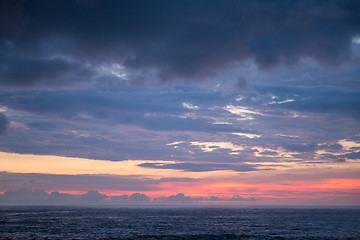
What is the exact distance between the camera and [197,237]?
65188 millimetres

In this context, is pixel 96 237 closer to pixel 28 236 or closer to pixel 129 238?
pixel 129 238

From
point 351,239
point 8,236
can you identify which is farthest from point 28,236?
point 351,239

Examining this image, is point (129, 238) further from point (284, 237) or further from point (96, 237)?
point (284, 237)

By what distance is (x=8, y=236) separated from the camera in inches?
2559

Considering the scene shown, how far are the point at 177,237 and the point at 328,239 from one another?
104ft

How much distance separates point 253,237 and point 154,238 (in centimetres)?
2128

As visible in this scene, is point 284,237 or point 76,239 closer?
point 76,239

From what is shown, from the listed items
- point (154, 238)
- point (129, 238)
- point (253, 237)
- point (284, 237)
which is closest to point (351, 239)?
point (284, 237)

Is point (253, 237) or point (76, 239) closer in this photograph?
point (76, 239)

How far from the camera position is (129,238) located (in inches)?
2498

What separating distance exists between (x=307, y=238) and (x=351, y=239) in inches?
341

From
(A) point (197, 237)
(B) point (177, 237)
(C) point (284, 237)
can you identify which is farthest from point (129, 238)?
(C) point (284, 237)

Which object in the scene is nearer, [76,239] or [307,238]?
[76,239]

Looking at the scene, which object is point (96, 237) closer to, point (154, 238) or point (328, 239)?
point (154, 238)
